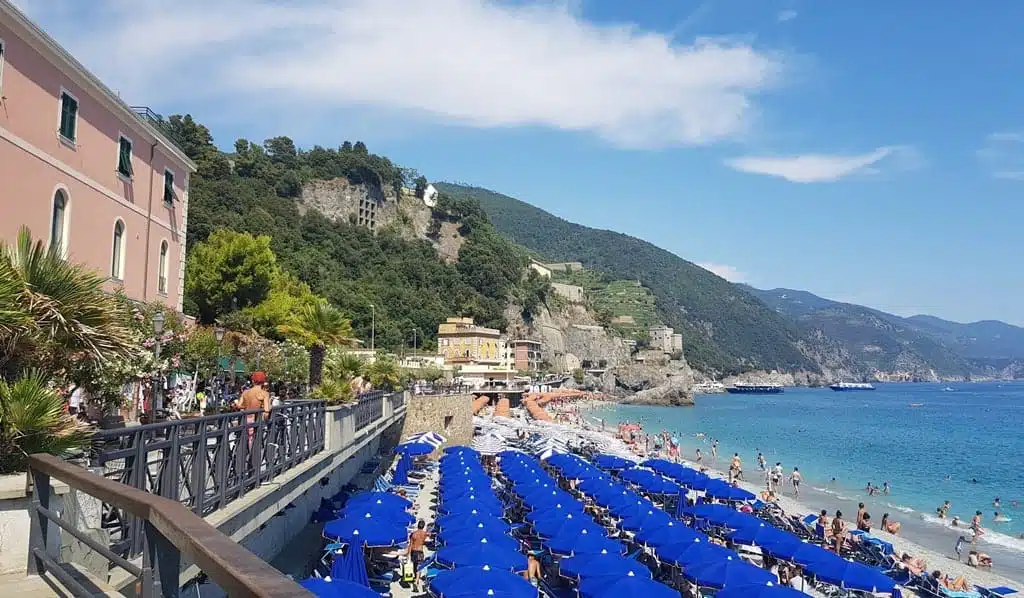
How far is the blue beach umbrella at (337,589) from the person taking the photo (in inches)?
418

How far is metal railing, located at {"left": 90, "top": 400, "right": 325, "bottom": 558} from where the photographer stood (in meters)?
5.76

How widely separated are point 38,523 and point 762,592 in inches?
478

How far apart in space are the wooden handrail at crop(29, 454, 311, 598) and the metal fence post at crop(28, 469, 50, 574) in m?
1.66

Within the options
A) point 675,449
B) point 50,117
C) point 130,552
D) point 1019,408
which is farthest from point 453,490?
point 1019,408

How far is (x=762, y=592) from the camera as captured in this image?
1319 cm

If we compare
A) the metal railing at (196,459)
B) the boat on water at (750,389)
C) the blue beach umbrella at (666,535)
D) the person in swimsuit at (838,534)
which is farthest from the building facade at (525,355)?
the metal railing at (196,459)

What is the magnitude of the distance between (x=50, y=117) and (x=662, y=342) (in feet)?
530

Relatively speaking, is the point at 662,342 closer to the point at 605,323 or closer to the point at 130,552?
the point at 605,323

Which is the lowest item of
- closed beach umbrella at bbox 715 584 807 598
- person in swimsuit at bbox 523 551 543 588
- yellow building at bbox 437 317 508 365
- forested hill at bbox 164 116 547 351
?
person in swimsuit at bbox 523 551 543 588

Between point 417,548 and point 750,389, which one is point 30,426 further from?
point 750,389

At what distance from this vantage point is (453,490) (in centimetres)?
2302

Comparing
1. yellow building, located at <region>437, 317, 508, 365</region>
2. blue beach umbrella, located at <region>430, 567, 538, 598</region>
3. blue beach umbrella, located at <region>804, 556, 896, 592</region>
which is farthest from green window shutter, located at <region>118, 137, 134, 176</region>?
yellow building, located at <region>437, 317, 508, 365</region>

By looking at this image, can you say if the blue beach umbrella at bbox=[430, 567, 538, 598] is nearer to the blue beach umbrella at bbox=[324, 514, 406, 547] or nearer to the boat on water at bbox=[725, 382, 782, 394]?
the blue beach umbrella at bbox=[324, 514, 406, 547]

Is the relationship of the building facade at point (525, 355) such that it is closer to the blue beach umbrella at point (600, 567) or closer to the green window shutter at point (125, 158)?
the green window shutter at point (125, 158)
